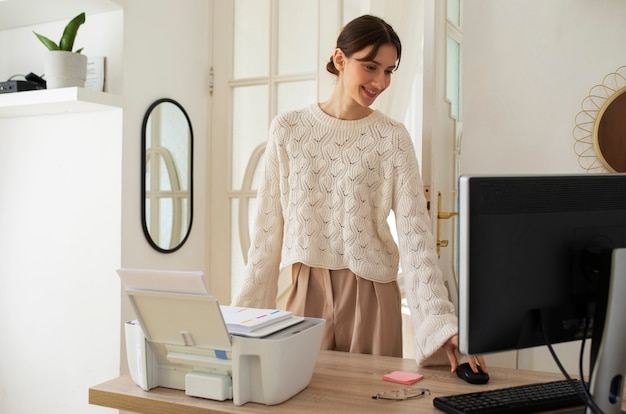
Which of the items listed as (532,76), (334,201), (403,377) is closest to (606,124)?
(532,76)

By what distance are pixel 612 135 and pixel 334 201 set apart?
3.89 feet

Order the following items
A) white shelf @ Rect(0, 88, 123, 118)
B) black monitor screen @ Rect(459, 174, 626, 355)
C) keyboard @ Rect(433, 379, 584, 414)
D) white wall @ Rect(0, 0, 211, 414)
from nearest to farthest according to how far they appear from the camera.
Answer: black monitor screen @ Rect(459, 174, 626, 355) < keyboard @ Rect(433, 379, 584, 414) < white shelf @ Rect(0, 88, 123, 118) < white wall @ Rect(0, 0, 211, 414)

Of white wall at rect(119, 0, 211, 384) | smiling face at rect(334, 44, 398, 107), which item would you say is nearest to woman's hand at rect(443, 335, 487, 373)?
smiling face at rect(334, 44, 398, 107)

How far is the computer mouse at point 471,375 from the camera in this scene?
135 cm

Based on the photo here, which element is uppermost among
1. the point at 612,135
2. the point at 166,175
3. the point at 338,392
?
the point at 612,135

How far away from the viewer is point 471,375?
1361 millimetres

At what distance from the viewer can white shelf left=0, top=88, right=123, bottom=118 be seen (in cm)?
231

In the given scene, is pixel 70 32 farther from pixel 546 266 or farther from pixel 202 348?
pixel 546 266

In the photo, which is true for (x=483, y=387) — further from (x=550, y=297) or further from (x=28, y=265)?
(x=28, y=265)

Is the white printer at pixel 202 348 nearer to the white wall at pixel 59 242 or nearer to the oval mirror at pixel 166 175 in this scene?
the white wall at pixel 59 242

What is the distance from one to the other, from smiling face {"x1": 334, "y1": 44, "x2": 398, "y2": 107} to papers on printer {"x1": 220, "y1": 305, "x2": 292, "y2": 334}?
→ 2.45 ft

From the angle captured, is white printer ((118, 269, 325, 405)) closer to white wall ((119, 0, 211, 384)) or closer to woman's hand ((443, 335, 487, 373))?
woman's hand ((443, 335, 487, 373))

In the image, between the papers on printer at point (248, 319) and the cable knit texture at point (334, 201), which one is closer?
the papers on printer at point (248, 319)

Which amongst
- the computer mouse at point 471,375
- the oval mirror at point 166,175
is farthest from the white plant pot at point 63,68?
the computer mouse at point 471,375
